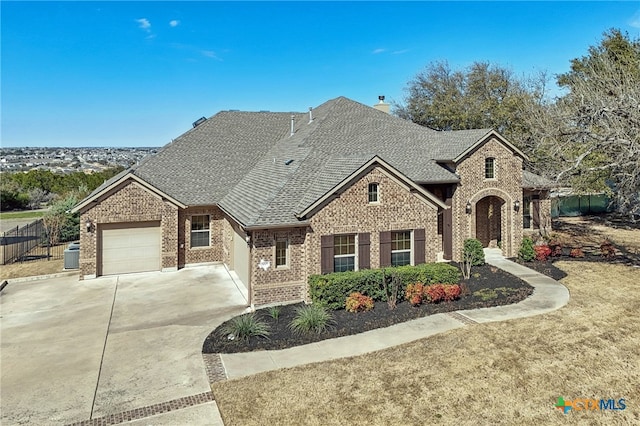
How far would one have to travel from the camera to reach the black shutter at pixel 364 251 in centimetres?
1428

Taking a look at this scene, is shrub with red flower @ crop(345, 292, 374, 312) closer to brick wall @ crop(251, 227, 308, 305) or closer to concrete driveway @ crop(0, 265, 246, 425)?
brick wall @ crop(251, 227, 308, 305)

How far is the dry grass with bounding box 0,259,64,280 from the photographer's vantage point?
691 inches

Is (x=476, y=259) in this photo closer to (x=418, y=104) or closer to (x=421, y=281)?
(x=421, y=281)

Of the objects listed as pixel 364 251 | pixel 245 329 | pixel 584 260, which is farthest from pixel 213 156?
pixel 584 260

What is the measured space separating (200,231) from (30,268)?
8.00 m

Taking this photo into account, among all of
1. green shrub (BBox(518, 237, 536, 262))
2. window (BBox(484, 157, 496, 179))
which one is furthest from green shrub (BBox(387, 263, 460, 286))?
window (BBox(484, 157, 496, 179))

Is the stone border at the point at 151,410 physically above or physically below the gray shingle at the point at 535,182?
below

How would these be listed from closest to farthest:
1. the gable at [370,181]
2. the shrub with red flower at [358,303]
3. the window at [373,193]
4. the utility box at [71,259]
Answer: the shrub with red flower at [358,303]
the gable at [370,181]
the window at [373,193]
the utility box at [71,259]

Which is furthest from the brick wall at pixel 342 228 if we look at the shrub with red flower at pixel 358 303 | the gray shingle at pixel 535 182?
the gray shingle at pixel 535 182

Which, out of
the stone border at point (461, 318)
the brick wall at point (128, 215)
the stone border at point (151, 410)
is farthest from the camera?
the brick wall at point (128, 215)

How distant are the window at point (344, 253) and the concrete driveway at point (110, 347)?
11.6ft

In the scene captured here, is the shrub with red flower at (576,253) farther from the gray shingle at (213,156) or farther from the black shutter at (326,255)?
the gray shingle at (213,156)

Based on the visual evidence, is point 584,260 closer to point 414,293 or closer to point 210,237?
point 414,293

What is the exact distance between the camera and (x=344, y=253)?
14.3 meters
